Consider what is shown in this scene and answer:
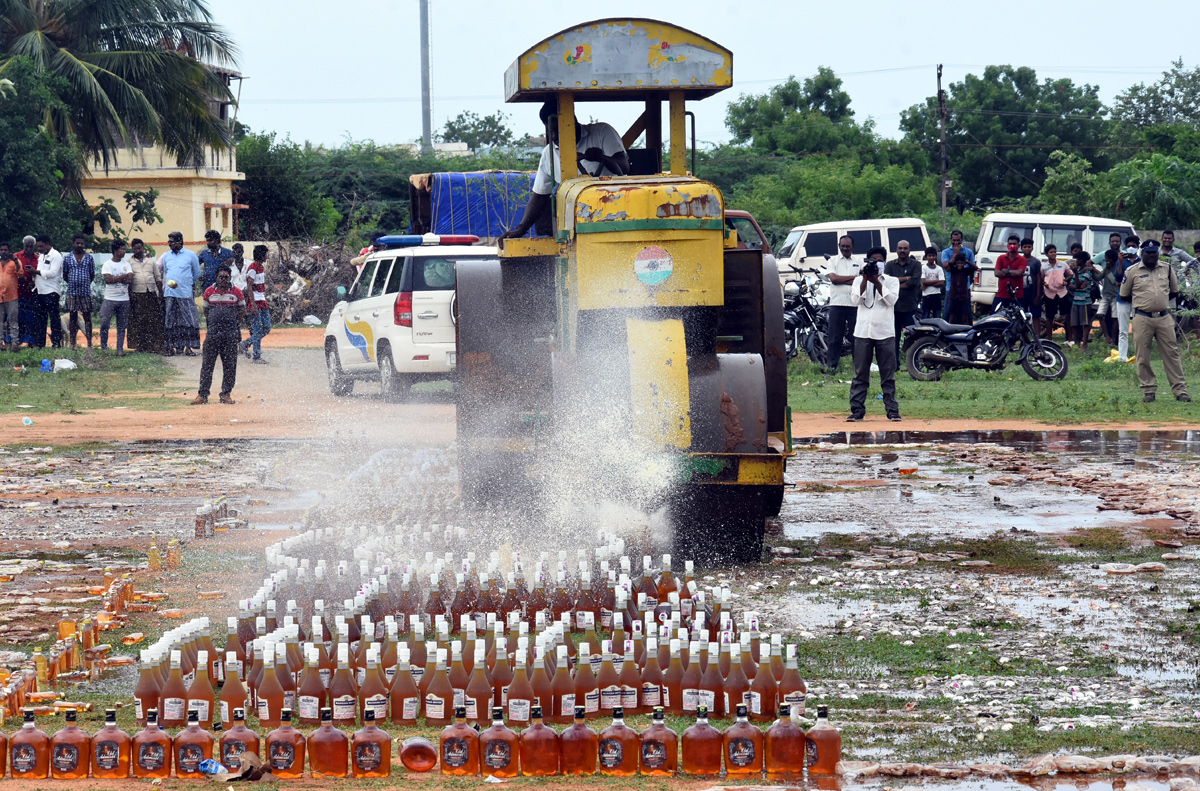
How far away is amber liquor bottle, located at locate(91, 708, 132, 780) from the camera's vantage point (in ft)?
16.5

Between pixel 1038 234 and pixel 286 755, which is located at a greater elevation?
pixel 1038 234

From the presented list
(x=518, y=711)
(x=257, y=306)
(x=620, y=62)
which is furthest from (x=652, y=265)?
(x=257, y=306)

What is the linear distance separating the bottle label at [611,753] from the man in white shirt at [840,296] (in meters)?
13.9

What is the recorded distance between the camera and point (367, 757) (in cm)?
498

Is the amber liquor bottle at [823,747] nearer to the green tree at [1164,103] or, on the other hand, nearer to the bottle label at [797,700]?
the bottle label at [797,700]

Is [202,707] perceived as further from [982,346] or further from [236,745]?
[982,346]

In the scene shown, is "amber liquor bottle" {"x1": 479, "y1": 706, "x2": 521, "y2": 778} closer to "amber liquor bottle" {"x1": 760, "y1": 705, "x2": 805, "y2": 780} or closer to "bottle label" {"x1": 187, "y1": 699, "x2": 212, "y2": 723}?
"amber liquor bottle" {"x1": 760, "y1": 705, "x2": 805, "y2": 780}

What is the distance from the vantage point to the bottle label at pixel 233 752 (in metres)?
4.98

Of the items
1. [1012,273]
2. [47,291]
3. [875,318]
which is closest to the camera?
[875,318]

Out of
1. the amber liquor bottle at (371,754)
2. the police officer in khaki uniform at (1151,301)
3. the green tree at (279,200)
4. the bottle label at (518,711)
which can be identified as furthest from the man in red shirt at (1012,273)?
the green tree at (279,200)

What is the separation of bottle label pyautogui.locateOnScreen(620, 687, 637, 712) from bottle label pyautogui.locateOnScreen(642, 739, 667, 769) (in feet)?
2.13

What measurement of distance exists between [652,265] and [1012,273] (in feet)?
53.4

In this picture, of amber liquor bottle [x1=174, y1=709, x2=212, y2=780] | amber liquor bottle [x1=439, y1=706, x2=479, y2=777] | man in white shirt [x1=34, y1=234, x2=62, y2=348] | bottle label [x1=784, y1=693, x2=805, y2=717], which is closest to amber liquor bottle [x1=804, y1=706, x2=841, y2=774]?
bottle label [x1=784, y1=693, x2=805, y2=717]

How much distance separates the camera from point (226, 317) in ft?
56.7
